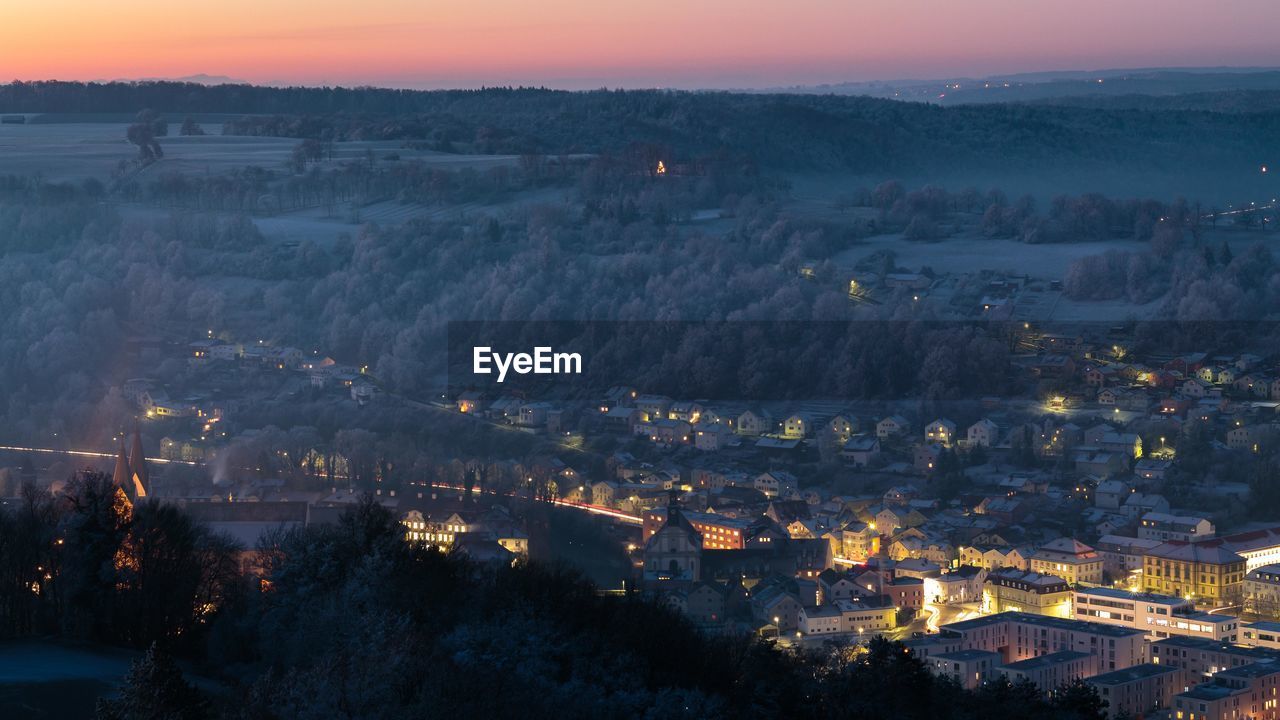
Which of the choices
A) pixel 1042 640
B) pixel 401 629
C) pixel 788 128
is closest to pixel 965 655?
pixel 1042 640

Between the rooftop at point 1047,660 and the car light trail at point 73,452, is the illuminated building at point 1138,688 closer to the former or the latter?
the rooftop at point 1047,660

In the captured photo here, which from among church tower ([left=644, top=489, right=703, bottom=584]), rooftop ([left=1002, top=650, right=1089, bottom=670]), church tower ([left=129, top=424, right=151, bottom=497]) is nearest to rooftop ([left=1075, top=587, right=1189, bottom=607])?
rooftop ([left=1002, top=650, right=1089, bottom=670])

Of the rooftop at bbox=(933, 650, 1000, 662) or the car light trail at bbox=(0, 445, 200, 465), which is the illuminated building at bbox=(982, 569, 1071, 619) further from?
the car light trail at bbox=(0, 445, 200, 465)

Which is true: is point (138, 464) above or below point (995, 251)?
below

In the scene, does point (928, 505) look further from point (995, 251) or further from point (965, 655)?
point (995, 251)

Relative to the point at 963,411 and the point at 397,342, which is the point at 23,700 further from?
the point at 397,342

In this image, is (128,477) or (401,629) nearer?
(401,629)

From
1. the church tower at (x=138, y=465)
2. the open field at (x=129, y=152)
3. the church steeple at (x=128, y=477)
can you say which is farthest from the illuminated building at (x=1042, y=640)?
the open field at (x=129, y=152)

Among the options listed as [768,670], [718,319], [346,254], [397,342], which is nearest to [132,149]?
[346,254]
